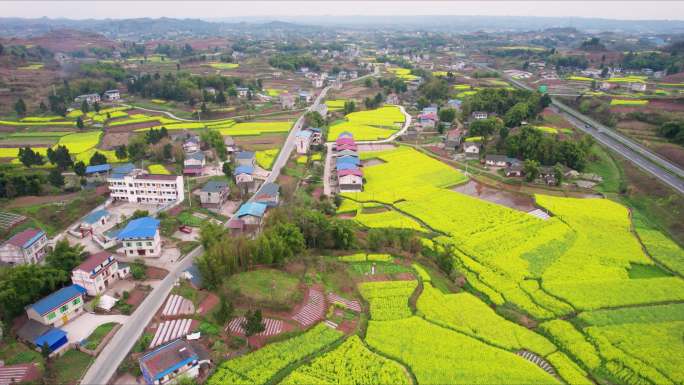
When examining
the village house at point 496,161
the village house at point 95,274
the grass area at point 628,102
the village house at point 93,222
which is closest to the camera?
the village house at point 95,274

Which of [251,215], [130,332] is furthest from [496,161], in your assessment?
[130,332]

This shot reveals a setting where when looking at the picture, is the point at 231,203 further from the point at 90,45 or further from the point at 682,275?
the point at 90,45

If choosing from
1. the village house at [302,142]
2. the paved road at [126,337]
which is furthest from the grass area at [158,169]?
the paved road at [126,337]

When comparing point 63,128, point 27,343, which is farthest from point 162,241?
point 63,128

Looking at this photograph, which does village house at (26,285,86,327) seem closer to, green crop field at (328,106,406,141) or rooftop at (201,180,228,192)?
rooftop at (201,180,228,192)

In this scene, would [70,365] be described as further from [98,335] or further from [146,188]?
[146,188]

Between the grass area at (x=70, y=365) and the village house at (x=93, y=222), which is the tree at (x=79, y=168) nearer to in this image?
the village house at (x=93, y=222)

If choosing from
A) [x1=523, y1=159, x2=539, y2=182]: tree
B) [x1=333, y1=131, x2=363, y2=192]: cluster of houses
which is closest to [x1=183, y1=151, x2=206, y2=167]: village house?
[x1=333, y1=131, x2=363, y2=192]: cluster of houses
